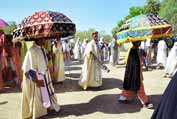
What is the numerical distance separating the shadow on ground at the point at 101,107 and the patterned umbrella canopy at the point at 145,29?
68.1 inches

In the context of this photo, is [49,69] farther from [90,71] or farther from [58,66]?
[90,71]

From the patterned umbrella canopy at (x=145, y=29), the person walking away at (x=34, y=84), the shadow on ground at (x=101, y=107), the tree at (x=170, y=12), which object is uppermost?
the tree at (x=170, y=12)

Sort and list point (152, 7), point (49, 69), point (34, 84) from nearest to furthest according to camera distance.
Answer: point (34, 84)
point (49, 69)
point (152, 7)

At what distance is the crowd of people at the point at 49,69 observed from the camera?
8266 mm

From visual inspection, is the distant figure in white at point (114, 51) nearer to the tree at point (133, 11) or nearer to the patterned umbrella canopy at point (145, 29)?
the patterned umbrella canopy at point (145, 29)

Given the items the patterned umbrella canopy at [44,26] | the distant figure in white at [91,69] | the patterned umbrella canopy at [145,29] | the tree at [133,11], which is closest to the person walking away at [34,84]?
the patterned umbrella canopy at [44,26]

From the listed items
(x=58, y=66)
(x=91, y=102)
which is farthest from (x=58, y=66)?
(x=91, y=102)

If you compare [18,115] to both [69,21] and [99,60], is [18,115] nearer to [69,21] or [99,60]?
[69,21]

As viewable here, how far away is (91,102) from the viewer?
33.1ft

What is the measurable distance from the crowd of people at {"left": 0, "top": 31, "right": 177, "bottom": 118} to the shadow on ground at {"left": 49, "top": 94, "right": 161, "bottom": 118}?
0.72 ft

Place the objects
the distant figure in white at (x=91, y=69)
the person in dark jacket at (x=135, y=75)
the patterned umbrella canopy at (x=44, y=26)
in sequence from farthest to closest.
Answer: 1. the distant figure in white at (x=91, y=69)
2. the person in dark jacket at (x=135, y=75)
3. the patterned umbrella canopy at (x=44, y=26)

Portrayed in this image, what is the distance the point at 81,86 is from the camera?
12188mm

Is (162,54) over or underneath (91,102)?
over

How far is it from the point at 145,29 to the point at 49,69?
17.8 feet
